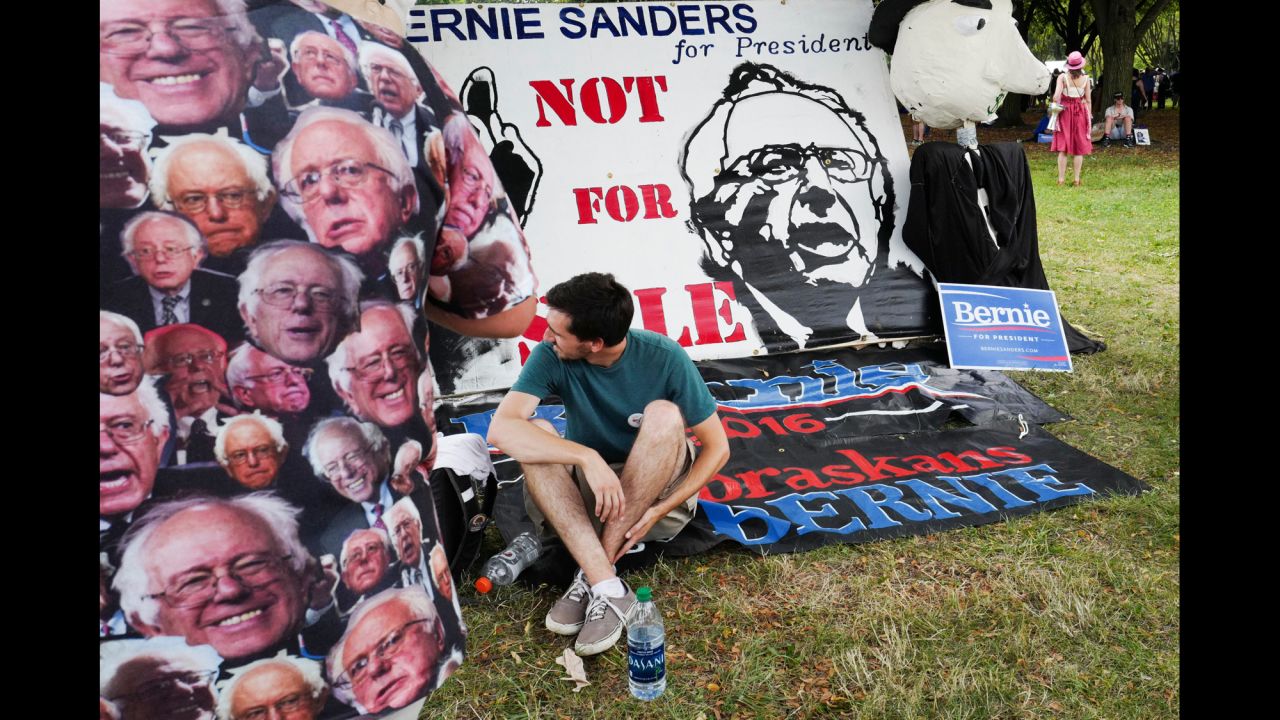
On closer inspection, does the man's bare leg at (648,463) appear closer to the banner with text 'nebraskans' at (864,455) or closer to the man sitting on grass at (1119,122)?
the banner with text 'nebraskans' at (864,455)

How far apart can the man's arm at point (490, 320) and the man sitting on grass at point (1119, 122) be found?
19.9 meters

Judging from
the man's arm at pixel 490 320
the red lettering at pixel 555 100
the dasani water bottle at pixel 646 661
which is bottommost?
the dasani water bottle at pixel 646 661

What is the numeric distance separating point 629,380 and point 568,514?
1.69 feet

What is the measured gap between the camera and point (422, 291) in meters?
1.42

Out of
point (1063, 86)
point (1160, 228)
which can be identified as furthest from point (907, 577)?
point (1063, 86)

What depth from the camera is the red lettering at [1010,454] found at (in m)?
4.45

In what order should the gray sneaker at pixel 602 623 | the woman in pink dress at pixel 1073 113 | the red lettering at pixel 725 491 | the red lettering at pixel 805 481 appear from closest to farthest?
the gray sneaker at pixel 602 623
the red lettering at pixel 725 491
the red lettering at pixel 805 481
the woman in pink dress at pixel 1073 113

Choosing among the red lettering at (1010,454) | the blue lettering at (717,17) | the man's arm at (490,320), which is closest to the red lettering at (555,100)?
the blue lettering at (717,17)

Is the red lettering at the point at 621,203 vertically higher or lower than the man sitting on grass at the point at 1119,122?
lower

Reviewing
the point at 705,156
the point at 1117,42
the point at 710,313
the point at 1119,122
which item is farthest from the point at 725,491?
the point at 1117,42

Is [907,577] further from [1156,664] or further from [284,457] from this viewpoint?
[284,457]

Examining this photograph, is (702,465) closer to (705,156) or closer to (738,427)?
(738,427)

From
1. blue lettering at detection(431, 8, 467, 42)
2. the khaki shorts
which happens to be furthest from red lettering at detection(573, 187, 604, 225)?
the khaki shorts

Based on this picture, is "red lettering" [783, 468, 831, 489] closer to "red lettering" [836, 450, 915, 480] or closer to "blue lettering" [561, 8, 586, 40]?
"red lettering" [836, 450, 915, 480]
